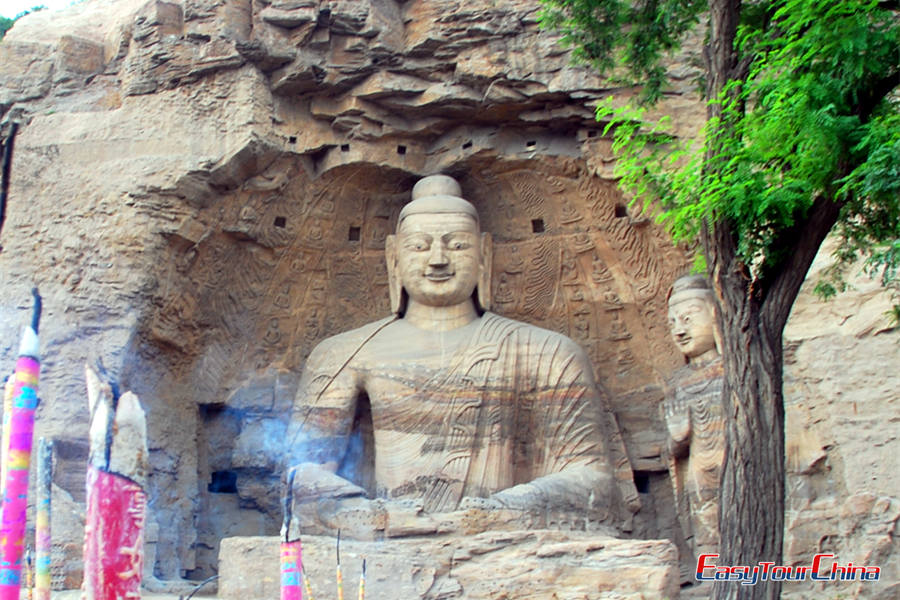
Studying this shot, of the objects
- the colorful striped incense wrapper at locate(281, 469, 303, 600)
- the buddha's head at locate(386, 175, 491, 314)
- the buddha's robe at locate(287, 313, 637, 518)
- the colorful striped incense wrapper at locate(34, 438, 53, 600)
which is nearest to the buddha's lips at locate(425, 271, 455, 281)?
the buddha's head at locate(386, 175, 491, 314)

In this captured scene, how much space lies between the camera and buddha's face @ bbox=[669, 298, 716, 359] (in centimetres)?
847

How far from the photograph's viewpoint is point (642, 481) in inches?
371

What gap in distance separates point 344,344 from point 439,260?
0.99 meters

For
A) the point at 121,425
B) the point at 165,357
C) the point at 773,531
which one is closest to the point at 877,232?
the point at 773,531

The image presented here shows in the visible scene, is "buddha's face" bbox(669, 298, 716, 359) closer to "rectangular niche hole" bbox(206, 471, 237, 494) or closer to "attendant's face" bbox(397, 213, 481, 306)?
"attendant's face" bbox(397, 213, 481, 306)

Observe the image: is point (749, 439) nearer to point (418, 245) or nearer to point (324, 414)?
point (324, 414)

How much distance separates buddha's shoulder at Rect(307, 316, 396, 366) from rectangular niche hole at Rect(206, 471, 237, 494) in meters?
1.20

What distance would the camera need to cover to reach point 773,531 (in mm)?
5336

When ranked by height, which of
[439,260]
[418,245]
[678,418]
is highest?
[418,245]

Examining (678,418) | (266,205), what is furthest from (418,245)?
→ (678,418)

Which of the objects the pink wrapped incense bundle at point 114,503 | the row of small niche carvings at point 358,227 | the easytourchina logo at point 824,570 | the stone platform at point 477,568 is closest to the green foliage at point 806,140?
the stone platform at point 477,568

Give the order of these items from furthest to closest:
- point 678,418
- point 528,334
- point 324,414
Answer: point 528,334, point 324,414, point 678,418

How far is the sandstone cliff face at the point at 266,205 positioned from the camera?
8.74 m

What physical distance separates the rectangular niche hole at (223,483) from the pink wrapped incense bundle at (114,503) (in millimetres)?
5791
